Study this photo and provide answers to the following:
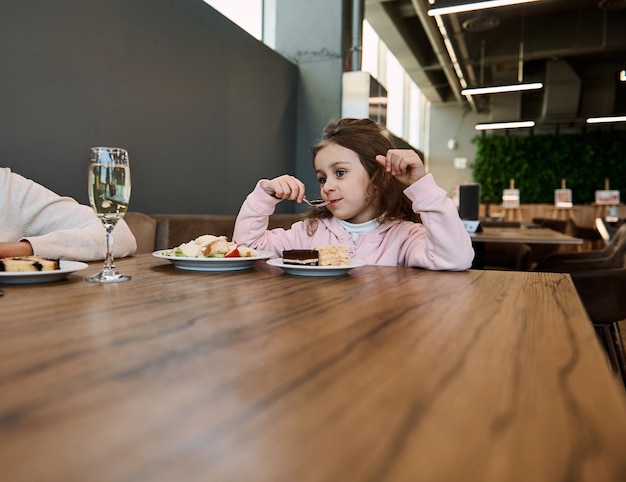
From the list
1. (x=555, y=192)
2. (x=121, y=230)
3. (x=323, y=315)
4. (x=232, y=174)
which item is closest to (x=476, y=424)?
(x=323, y=315)

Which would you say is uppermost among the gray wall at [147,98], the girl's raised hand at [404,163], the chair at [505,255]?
the gray wall at [147,98]

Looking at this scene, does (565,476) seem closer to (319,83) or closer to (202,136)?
(202,136)

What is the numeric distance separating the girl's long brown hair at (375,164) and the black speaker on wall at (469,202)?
1878mm

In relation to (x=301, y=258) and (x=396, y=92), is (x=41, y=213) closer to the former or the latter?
(x=301, y=258)

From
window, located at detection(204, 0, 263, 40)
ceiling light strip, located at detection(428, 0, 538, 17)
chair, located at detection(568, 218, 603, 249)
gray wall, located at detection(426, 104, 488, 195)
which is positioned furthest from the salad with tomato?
→ gray wall, located at detection(426, 104, 488, 195)

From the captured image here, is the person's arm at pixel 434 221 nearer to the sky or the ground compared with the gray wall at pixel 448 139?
nearer to the ground

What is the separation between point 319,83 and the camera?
4117 millimetres

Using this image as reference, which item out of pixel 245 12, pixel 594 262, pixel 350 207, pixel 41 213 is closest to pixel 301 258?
pixel 350 207

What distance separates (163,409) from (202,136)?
2.95 m

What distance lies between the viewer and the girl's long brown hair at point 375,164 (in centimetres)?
153

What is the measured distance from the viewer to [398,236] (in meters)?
1.47

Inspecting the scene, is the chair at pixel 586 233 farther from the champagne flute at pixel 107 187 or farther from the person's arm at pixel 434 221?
the champagne flute at pixel 107 187

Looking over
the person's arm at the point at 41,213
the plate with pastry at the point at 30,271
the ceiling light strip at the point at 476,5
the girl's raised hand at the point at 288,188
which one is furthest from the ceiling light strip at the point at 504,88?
the plate with pastry at the point at 30,271

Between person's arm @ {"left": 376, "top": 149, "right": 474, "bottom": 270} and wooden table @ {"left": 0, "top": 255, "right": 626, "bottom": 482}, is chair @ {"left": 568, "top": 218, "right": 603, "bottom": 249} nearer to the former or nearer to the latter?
person's arm @ {"left": 376, "top": 149, "right": 474, "bottom": 270}
